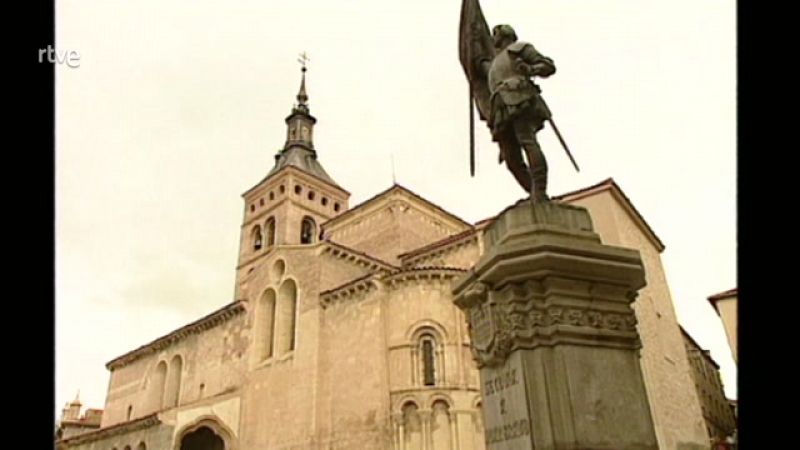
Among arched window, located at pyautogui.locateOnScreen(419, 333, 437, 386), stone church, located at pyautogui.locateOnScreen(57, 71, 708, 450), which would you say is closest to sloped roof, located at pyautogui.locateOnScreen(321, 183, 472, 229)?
stone church, located at pyautogui.locateOnScreen(57, 71, 708, 450)

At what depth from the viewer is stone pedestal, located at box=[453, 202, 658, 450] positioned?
402 cm

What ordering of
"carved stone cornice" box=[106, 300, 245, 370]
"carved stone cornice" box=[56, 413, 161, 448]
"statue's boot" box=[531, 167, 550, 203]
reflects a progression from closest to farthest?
"statue's boot" box=[531, 167, 550, 203] → "carved stone cornice" box=[56, 413, 161, 448] → "carved stone cornice" box=[106, 300, 245, 370]

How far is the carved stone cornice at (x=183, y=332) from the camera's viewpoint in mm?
32438

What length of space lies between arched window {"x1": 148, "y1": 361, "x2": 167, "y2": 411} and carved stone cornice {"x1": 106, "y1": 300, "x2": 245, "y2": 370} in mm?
1329

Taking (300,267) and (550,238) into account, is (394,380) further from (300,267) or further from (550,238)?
(550,238)

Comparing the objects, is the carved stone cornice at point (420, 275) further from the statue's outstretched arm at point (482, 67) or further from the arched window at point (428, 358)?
the statue's outstretched arm at point (482, 67)

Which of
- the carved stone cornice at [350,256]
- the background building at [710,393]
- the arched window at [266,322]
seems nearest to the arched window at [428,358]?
the carved stone cornice at [350,256]

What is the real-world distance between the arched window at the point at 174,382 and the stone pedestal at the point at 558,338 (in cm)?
3551

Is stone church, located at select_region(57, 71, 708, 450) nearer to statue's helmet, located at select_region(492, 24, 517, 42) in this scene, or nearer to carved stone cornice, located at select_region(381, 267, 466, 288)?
carved stone cornice, located at select_region(381, 267, 466, 288)

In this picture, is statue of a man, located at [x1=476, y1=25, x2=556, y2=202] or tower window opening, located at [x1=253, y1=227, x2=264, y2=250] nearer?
statue of a man, located at [x1=476, y1=25, x2=556, y2=202]

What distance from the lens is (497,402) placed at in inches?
179

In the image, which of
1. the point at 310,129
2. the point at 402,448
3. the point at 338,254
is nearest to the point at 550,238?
the point at 402,448
